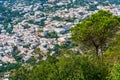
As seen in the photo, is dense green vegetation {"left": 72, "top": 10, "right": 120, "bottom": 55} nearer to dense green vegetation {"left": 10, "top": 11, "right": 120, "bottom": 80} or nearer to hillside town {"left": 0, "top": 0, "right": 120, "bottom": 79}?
dense green vegetation {"left": 10, "top": 11, "right": 120, "bottom": 80}

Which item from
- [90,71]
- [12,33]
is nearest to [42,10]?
[12,33]

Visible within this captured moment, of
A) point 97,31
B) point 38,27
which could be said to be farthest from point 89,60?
point 38,27

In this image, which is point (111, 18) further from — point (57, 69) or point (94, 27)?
point (57, 69)

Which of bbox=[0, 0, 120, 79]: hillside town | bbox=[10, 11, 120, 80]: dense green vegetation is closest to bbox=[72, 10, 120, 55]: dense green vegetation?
bbox=[10, 11, 120, 80]: dense green vegetation

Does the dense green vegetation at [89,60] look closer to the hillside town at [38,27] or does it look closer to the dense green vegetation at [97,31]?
the dense green vegetation at [97,31]

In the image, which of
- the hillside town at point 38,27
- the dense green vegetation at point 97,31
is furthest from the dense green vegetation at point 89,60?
the hillside town at point 38,27
